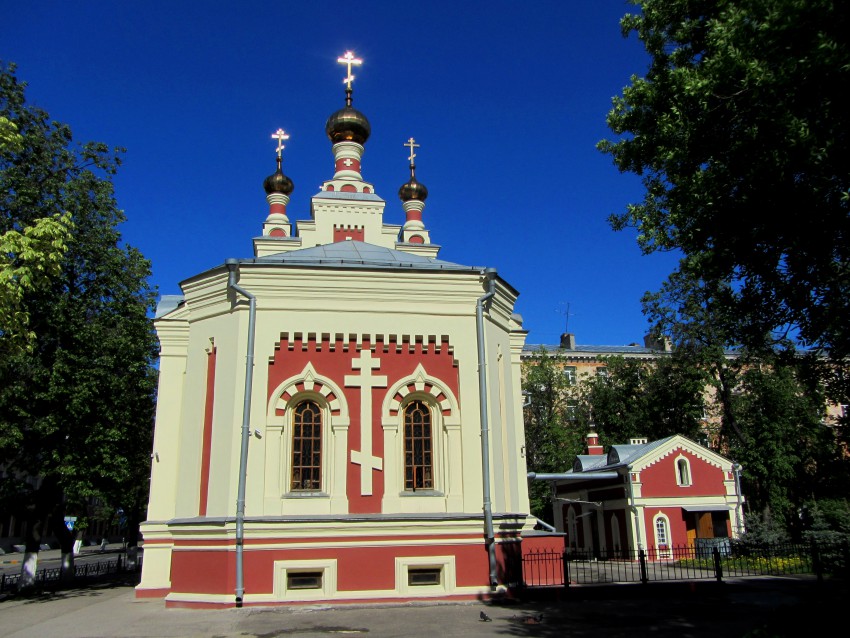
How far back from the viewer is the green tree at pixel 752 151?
23.6ft

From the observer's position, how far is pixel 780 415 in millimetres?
32844

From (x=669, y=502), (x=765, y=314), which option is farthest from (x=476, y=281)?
(x=669, y=502)

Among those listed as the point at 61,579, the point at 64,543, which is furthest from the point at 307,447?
the point at 64,543

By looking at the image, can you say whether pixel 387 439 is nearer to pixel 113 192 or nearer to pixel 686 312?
pixel 113 192

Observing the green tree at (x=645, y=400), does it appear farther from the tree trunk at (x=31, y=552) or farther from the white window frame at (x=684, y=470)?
the tree trunk at (x=31, y=552)

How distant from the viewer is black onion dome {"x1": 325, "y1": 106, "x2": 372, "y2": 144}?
22859mm

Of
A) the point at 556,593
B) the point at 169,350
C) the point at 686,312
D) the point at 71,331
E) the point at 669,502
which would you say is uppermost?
the point at 686,312

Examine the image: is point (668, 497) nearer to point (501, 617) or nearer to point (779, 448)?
point (779, 448)

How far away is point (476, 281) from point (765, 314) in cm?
556

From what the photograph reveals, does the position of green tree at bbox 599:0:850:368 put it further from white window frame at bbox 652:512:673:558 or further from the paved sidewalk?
white window frame at bbox 652:512:673:558

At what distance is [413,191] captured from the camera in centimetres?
2666

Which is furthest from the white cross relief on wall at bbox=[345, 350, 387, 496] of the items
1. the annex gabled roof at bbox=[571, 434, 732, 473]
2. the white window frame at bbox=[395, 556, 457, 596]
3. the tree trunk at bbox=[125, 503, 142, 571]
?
the tree trunk at bbox=[125, 503, 142, 571]

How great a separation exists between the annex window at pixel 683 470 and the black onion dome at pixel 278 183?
19.0 m

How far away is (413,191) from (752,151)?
1921 centimetres
